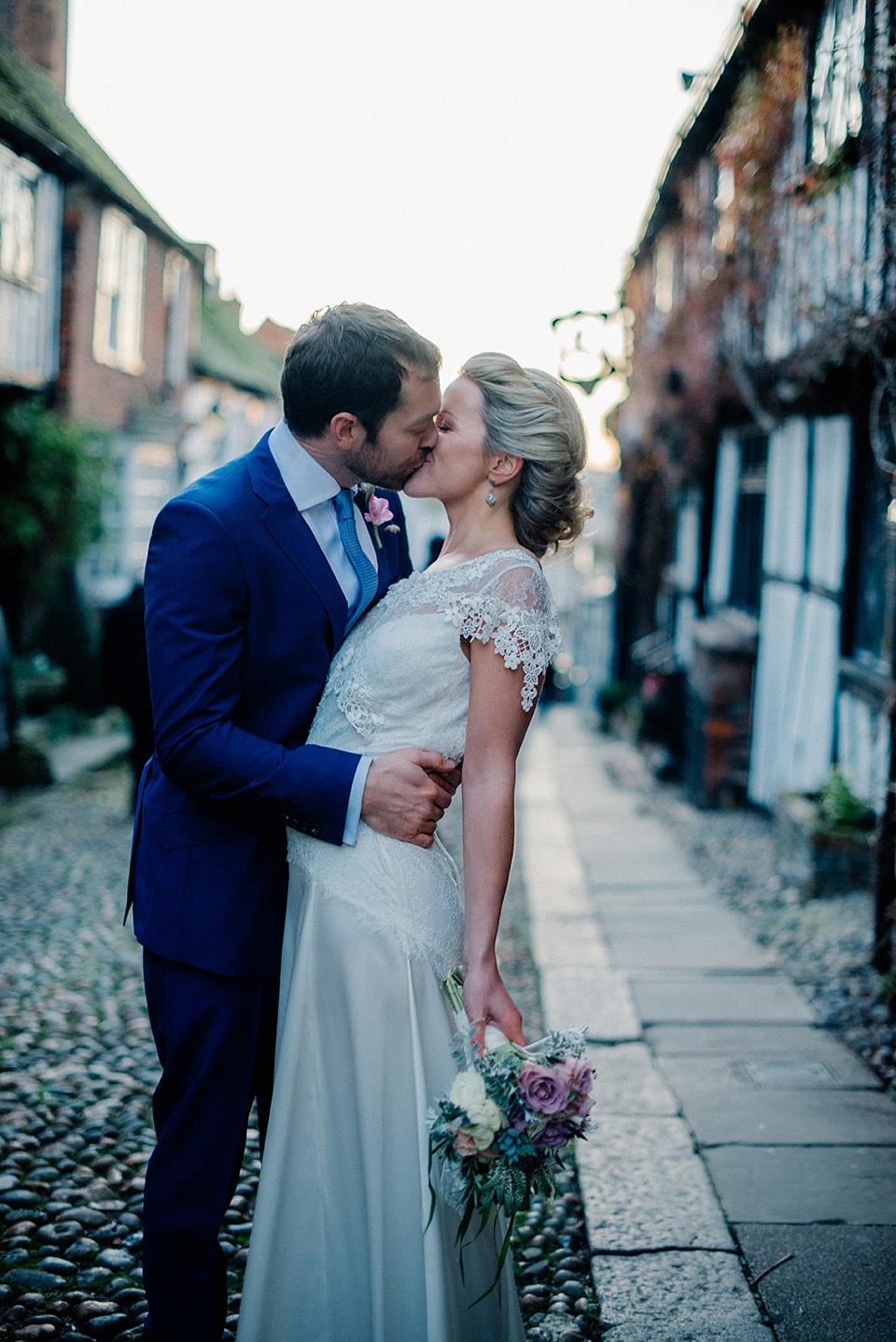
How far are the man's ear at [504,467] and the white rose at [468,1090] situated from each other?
1.11m

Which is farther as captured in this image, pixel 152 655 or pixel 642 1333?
pixel 642 1333

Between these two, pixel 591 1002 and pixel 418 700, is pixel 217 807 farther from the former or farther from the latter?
pixel 591 1002

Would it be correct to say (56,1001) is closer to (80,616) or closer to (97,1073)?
(97,1073)

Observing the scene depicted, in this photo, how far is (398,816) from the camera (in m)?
2.00

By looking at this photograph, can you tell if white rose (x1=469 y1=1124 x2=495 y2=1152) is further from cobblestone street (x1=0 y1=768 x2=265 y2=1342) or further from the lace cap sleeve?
cobblestone street (x1=0 y1=768 x2=265 y2=1342)

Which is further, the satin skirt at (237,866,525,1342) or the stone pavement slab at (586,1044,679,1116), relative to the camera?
the stone pavement slab at (586,1044,679,1116)

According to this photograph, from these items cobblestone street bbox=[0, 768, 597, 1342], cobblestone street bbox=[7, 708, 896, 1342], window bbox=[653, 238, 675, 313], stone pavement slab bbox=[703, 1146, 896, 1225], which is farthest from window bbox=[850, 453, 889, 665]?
window bbox=[653, 238, 675, 313]

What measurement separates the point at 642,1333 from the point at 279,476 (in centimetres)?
194

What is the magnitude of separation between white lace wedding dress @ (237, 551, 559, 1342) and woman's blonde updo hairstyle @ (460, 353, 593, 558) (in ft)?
0.56

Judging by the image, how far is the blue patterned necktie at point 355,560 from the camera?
2.12 metres

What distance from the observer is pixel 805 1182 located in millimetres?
2984

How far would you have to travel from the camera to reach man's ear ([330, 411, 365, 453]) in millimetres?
2031

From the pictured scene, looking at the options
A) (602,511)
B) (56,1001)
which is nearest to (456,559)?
(56,1001)

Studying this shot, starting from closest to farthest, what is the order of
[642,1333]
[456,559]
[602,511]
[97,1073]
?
1. [456,559]
2. [642,1333]
3. [97,1073]
4. [602,511]
